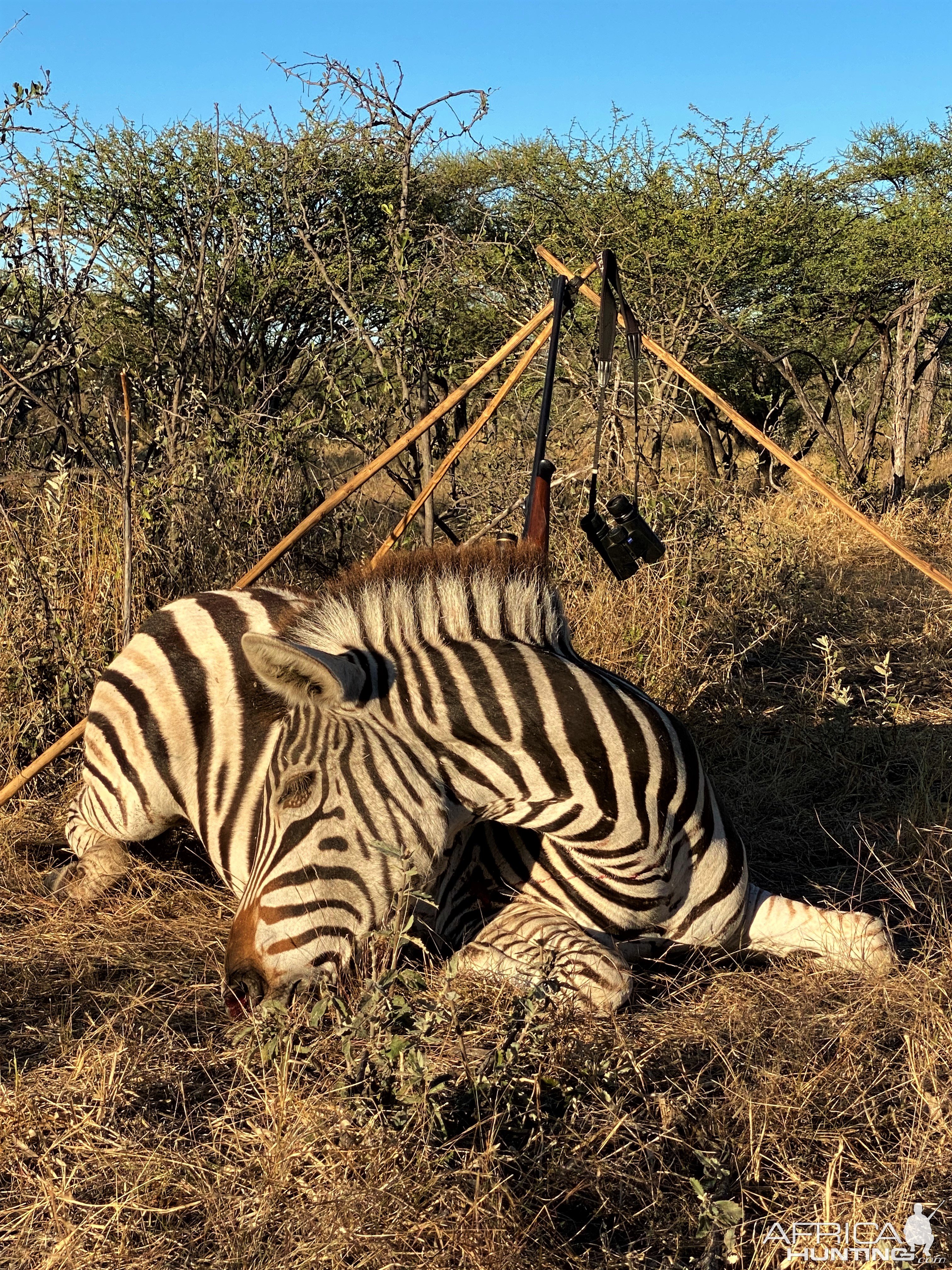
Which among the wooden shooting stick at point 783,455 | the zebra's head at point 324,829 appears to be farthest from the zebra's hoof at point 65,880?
the wooden shooting stick at point 783,455

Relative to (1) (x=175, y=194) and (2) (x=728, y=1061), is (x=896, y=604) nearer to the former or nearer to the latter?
(2) (x=728, y=1061)

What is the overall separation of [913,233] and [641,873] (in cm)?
1255

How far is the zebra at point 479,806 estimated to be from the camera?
242cm

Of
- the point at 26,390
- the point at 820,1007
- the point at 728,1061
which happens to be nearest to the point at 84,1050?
the point at 728,1061

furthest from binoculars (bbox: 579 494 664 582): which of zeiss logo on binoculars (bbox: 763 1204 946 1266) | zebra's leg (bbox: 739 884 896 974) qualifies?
zeiss logo on binoculars (bbox: 763 1204 946 1266)

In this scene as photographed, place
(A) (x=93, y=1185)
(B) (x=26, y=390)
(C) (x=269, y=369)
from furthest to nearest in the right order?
(C) (x=269, y=369)
(B) (x=26, y=390)
(A) (x=93, y=1185)

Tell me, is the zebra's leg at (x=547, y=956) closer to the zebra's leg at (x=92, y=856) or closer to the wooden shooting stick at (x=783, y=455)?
the zebra's leg at (x=92, y=856)

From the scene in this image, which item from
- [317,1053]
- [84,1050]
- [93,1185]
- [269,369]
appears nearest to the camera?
[93,1185]

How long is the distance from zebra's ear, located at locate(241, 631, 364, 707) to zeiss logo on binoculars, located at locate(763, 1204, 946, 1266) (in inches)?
56.0

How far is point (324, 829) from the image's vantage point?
96.1 inches

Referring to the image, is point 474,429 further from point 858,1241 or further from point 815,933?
point 858,1241

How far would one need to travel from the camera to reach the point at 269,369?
8383 mm

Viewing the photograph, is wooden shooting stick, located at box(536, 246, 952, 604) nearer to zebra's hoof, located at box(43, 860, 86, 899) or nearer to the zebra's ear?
the zebra's ear

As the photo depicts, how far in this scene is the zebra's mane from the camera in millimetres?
2727
